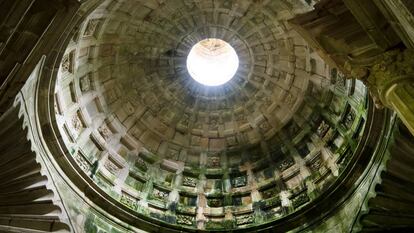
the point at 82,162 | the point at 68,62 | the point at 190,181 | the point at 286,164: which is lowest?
the point at 82,162

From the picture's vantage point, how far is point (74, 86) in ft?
48.5

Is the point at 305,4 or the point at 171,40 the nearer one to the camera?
the point at 305,4

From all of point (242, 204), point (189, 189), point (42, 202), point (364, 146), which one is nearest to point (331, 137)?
point (364, 146)

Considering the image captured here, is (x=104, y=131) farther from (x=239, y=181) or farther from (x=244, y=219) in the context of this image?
(x=244, y=219)

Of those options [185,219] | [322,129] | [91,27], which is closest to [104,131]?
[91,27]

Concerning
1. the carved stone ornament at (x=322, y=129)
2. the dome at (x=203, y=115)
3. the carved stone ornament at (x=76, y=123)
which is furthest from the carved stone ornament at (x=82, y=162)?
the carved stone ornament at (x=322, y=129)

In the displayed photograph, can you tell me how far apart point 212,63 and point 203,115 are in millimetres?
2917

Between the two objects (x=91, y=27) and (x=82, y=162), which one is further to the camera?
(x=82, y=162)

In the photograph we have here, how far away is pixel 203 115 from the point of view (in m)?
18.4

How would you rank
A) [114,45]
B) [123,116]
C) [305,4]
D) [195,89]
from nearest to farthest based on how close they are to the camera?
[305,4] → [114,45] → [123,116] → [195,89]

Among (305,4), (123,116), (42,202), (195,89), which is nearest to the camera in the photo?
(42,202)

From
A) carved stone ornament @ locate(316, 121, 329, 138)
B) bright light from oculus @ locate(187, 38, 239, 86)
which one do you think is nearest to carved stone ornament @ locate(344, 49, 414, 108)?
carved stone ornament @ locate(316, 121, 329, 138)

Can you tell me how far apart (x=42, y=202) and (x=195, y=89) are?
26.2 feet

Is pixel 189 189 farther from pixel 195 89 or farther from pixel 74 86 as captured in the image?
pixel 74 86
